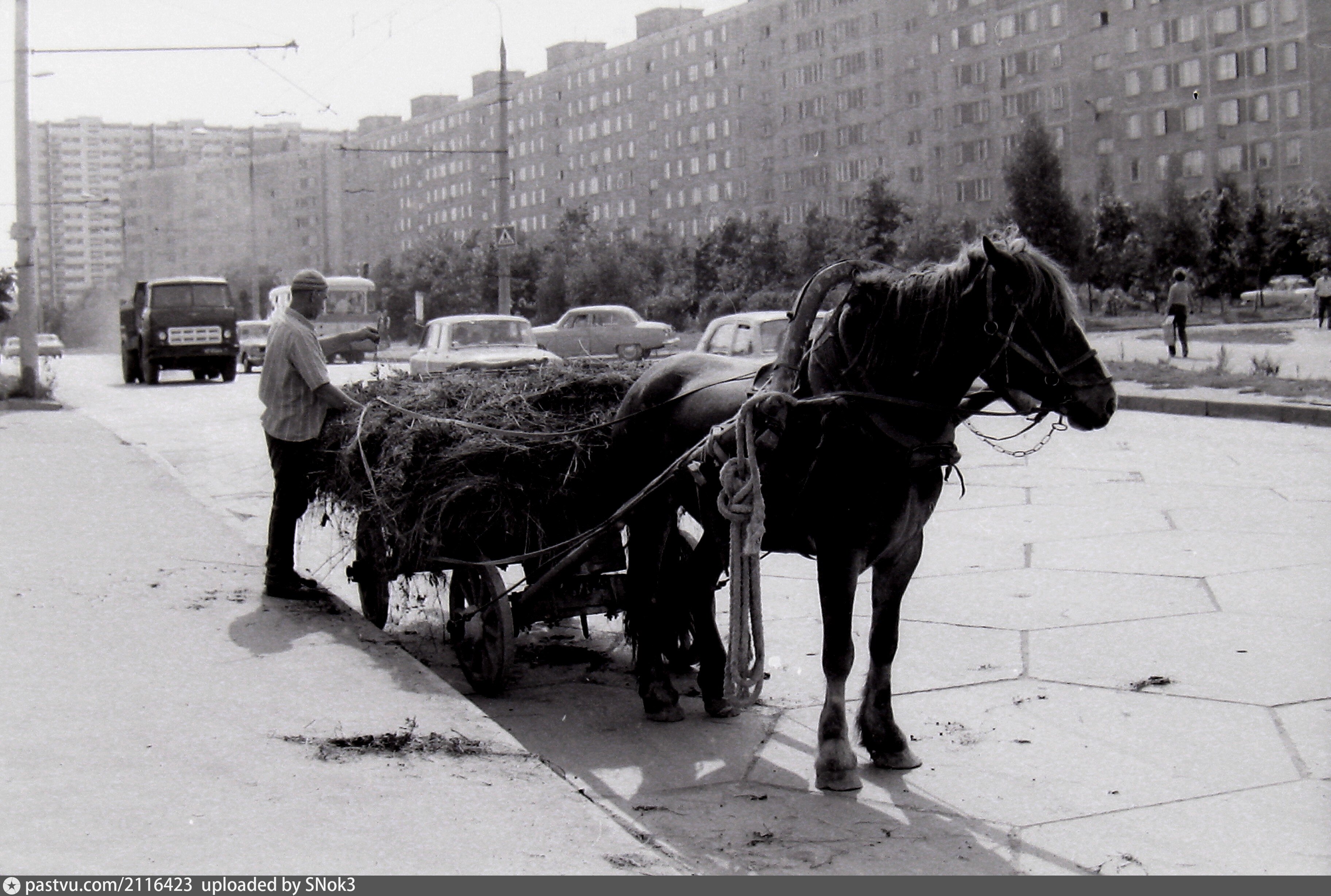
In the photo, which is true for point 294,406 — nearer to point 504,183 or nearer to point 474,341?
point 474,341

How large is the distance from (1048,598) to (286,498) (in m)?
4.08

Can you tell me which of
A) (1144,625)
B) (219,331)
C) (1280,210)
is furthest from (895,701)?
(1280,210)

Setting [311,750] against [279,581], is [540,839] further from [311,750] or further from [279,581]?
[279,581]

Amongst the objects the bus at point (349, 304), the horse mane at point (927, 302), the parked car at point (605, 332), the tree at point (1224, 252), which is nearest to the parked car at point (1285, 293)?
the tree at point (1224, 252)

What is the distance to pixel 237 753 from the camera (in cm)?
470

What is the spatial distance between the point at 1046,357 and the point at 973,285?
1.11 feet

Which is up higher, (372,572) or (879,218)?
(879,218)

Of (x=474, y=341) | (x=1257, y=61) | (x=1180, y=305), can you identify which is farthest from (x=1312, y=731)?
(x=1257, y=61)

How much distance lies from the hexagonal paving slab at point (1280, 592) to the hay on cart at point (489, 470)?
3328 mm

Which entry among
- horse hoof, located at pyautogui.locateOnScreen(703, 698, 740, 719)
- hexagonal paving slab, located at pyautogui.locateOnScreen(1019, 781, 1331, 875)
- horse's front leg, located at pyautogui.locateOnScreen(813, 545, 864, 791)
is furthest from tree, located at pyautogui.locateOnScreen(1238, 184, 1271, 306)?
horse's front leg, located at pyautogui.locateOnScreen(813, 545, 864, 791)

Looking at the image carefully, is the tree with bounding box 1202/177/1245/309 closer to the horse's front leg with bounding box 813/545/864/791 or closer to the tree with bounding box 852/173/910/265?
the tree with bounding box 852/173/910/265

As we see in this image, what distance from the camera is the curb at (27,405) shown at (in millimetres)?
23203

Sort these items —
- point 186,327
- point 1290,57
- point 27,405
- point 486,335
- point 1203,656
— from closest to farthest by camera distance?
1. point 1203,656
2. point 486,335
3. point 27,405
4. point 186,327
5. point 1290,57

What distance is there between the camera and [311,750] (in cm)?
474
